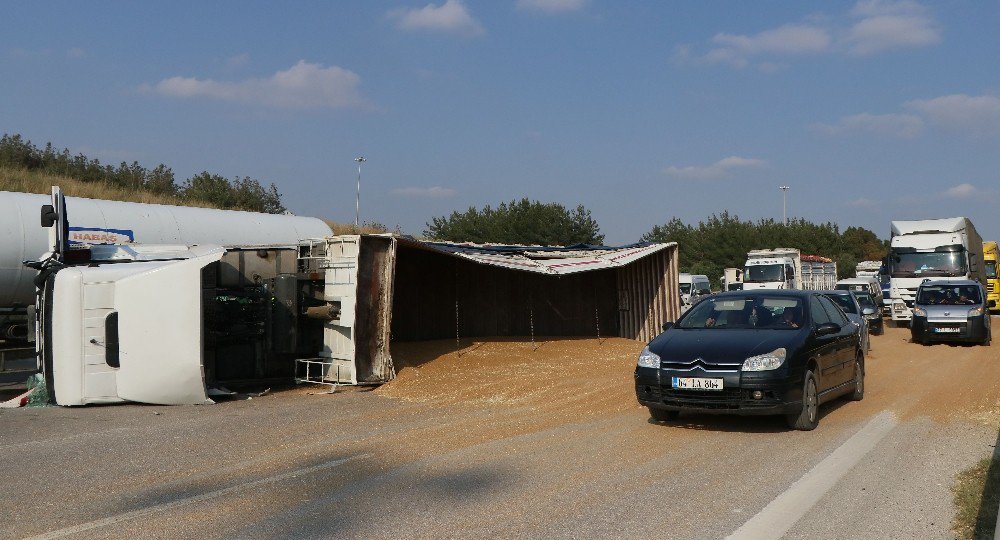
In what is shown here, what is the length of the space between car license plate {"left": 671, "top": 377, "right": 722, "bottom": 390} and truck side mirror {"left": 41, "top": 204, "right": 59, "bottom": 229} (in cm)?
941

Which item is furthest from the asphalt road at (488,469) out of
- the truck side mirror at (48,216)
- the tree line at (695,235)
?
the tree line at (695,235)

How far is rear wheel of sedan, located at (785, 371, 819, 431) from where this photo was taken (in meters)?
8.73

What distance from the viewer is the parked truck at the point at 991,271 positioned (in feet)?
113

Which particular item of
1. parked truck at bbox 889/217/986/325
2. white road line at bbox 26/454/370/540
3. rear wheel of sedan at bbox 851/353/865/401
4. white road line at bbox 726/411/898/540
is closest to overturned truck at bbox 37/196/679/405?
white road line at bbox 26/454/370/540

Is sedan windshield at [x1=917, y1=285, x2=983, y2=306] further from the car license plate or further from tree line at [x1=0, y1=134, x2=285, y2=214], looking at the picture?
tree line at [x1=0, y1=134, x2=285, y2=214]

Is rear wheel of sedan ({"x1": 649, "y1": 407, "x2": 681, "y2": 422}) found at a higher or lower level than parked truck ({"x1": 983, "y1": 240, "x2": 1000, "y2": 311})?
lower

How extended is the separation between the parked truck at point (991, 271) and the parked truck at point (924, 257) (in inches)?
322

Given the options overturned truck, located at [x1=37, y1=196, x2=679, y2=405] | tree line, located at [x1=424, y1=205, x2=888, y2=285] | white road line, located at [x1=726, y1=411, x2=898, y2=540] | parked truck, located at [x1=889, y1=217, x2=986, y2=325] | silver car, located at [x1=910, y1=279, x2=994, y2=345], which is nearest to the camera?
white road line, located at [x1=726, y1=411, x2=898, y2=540]

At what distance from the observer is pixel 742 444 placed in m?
8.19

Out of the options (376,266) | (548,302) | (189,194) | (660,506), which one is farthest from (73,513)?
(189,194)

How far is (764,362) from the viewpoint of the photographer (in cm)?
844

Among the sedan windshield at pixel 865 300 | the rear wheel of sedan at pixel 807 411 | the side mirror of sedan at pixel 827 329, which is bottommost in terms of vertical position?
the rear wheel of sedan at pixel 807 411

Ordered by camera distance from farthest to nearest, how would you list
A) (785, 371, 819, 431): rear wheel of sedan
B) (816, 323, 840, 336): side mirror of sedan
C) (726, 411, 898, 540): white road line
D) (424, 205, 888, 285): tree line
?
(424, 205, 888, 285): tree line
(816, 323, 840, 336): side mirror of sedan
(785, 371, 819, 431): rear wheel of sedan
(726, 411, 898, 540): white road line

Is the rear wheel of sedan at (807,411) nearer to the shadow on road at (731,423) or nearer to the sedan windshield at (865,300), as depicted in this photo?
the shadow on road at (731,423)
